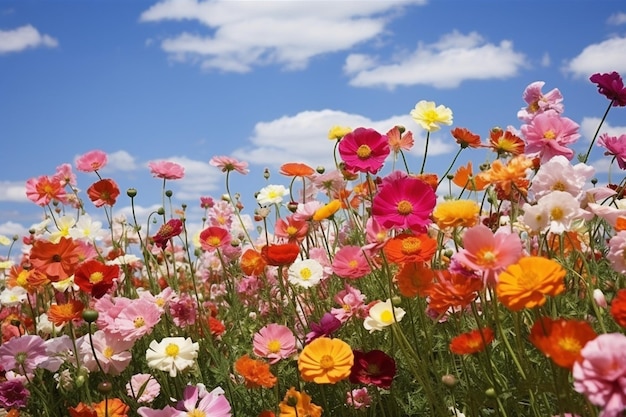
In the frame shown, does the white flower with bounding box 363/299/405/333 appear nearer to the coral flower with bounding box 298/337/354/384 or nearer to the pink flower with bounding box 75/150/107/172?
the coral flower with bounding box 298/337/354/384

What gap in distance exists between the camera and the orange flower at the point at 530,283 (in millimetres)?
1370

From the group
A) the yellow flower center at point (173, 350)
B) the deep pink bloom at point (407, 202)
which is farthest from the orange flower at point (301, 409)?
the deep pink bloom at point (407, 202)

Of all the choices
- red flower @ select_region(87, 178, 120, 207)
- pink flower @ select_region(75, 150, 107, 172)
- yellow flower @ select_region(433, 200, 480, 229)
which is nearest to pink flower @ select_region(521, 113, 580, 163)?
yellow flower @ select_region(433, 200, 480, 229)

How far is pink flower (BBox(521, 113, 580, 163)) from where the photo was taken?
7.14ft

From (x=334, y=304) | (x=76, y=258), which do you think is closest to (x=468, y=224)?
(x=334, y=304)

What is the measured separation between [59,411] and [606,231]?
83.3 inches

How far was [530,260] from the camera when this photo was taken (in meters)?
1.40

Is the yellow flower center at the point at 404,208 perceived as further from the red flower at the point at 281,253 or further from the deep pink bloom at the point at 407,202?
the red flower at the point at 281,253

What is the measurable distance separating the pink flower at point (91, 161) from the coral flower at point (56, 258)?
69 centimetres

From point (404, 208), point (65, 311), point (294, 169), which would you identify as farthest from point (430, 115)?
point (65, 311)

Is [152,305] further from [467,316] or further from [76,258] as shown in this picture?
[467,316]

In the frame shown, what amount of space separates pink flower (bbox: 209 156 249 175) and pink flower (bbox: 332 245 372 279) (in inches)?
35.4

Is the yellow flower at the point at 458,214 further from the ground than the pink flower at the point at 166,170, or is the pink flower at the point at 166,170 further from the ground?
the pink flower at the point at 166,170

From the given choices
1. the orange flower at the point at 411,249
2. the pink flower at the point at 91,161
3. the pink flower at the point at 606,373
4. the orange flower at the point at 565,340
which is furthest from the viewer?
the pink flower at the point at 91,161
